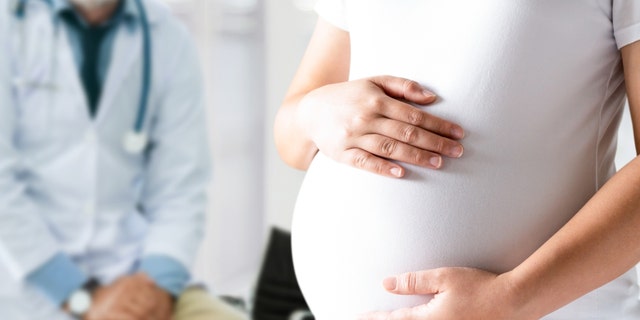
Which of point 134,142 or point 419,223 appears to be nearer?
point 419,223

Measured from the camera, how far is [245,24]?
10.3 feet

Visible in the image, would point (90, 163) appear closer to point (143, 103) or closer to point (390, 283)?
point (143, 103)

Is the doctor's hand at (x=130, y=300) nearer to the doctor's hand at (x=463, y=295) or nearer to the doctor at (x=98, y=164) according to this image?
the doctor at (x=98, y=164)

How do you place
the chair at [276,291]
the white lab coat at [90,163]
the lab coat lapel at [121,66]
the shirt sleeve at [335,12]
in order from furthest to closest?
the chair at [276,291] < the lab coat lapel at [121,66] < the white lab coat at [90,163] < the shirt sleeve at [335,12]

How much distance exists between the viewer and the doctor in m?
1.79

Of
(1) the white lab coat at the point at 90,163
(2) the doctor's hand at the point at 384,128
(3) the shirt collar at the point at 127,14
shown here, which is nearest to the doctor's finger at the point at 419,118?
(2) the doctor's hand at the point at 384,128

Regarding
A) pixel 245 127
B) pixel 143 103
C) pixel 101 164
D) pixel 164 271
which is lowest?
pixel 164 271

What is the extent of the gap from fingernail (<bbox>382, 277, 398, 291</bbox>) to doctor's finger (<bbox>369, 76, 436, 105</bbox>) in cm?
18

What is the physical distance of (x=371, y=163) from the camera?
0.72m

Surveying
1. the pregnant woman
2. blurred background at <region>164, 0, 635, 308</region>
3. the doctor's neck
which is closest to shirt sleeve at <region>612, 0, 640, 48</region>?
the pregnant woman

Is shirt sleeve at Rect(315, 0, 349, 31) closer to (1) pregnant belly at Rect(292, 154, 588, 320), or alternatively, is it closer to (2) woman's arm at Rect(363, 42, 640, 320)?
(1) pregnant belly at Rect(292, 154, 588, 320)

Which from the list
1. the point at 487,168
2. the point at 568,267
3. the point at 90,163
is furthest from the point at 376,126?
the point at 90,163

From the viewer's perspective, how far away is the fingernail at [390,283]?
0.69m

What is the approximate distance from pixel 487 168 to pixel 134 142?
4.65 feet
